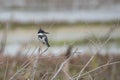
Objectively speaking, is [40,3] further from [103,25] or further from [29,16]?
[103,25]

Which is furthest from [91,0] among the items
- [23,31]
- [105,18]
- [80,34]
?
[80,34]

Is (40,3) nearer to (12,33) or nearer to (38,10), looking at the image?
(38,10)

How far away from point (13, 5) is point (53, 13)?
2.29 meters

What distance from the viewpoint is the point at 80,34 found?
20.4 meters

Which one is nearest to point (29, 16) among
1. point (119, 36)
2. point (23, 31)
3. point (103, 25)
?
point (23, 31)

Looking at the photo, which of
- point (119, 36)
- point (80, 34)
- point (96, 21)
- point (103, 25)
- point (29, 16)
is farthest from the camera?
point (29, 16)

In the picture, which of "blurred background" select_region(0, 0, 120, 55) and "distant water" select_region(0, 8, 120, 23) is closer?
"blurred background" select_region(0, 0, 120, 55)

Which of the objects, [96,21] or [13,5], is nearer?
[96,21]

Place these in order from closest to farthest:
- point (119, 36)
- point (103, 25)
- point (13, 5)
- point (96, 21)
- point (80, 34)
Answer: point (119, 36) → point (80, 34) → point (103, 25) → point (96, 21) → point (13, 5)

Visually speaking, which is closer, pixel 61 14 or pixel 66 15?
pixel 66 15

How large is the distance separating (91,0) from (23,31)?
6.76m

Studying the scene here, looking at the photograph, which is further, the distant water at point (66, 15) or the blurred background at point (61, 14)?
the distant water at point (66, 15)

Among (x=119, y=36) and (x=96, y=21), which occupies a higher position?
(x=119, y=36)

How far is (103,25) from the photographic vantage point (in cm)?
2197
